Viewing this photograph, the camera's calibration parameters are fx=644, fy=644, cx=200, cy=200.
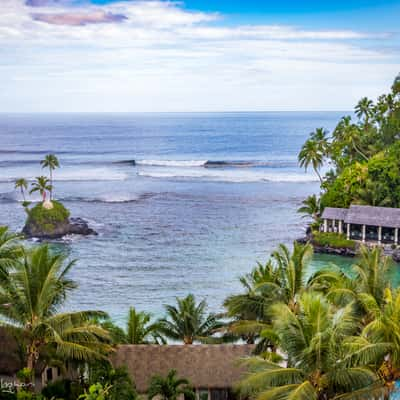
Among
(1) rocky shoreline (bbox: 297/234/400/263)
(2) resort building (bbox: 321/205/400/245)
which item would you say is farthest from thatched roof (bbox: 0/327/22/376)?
(2) resort building (bbox: 321/205/400/245)

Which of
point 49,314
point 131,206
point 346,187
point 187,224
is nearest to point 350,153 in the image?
point 346,187

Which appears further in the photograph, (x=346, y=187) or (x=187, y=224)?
(x=187, y=224)

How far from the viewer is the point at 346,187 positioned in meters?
46.5

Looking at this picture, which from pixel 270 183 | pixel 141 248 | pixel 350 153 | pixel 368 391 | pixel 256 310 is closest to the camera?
pixel 368 391

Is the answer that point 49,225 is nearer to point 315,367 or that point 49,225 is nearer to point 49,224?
point 49,224

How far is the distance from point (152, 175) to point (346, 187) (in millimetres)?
42330

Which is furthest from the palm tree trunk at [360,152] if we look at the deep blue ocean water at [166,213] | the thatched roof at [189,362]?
the thatched roof at [189,362]

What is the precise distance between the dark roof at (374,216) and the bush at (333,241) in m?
A: 1.30

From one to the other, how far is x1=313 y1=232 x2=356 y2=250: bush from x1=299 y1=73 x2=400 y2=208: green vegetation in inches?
133

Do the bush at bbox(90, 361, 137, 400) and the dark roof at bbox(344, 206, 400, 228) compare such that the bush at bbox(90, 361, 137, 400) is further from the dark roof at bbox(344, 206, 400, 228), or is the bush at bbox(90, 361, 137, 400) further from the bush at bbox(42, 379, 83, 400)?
the dark roof at bbox(344, 206, 400, 228)

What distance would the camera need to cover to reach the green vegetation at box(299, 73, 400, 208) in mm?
45406

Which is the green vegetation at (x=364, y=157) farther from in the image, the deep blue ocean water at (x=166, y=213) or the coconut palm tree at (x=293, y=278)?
the coconut palm tree at (x=293, y=278)

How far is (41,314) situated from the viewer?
15812 millimetres

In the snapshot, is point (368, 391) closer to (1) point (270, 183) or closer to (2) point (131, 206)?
(2) point (131, 206)
